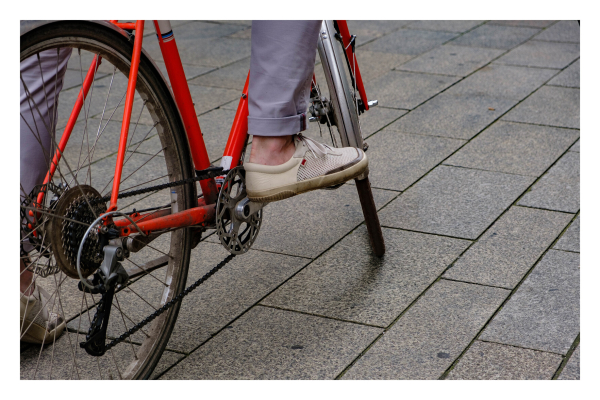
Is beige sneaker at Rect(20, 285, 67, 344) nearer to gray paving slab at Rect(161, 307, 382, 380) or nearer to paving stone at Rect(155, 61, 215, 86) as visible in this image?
gray paving slab at Rect(161, 307, 382, 380)

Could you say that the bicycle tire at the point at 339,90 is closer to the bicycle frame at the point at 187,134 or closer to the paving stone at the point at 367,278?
the paving stone at the point at 367,278

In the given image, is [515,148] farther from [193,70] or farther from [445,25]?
[445,25]

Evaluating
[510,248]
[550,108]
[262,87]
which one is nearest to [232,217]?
[262,87]

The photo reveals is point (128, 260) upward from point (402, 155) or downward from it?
upward

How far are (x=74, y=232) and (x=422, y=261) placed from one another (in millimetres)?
1616

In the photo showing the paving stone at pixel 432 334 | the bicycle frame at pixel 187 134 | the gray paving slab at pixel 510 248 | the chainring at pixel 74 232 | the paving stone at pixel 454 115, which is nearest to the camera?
the chainring at pixel 74 232

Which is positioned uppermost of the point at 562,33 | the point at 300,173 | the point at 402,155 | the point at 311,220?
the point at 300,173

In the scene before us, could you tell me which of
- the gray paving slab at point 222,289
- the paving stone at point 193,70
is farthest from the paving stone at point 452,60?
the gray paving slab at point 222,289

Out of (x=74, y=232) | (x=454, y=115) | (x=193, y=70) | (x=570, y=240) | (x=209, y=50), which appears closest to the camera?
(x=74, y=232)

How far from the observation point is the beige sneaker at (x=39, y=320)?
8.15 ft

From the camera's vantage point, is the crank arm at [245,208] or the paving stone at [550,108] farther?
the paving stone at [550,108]

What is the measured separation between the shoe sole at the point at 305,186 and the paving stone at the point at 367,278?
511 mm

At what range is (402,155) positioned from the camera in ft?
14.1

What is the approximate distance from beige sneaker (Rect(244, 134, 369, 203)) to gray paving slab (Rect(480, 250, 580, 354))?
2.54 feet
